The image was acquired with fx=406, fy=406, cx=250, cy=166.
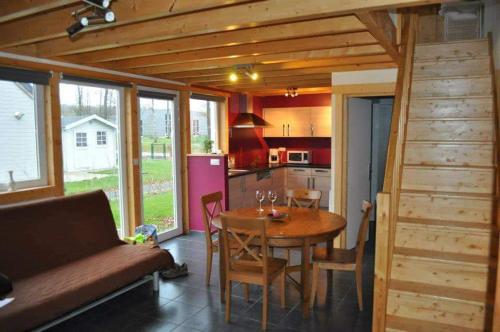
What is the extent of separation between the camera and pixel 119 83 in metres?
4.88

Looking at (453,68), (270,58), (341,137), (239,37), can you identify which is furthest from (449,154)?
(239,37)

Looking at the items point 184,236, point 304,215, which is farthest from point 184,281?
point 184,236

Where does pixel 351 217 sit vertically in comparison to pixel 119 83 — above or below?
below

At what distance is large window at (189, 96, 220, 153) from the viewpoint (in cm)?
647

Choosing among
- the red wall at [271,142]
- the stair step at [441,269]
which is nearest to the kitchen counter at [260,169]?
the red wall at [271,142]

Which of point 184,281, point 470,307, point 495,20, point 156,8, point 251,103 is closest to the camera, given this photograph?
point 156,8

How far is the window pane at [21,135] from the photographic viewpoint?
3.79 m

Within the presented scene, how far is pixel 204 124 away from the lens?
22.1 feet

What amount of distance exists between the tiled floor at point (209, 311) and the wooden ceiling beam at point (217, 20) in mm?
2270

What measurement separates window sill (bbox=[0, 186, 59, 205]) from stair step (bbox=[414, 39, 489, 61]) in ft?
14.1

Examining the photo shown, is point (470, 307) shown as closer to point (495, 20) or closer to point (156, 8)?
point (156, 8)

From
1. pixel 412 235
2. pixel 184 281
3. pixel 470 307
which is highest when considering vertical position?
pixel 412 235

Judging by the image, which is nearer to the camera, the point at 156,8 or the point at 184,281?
the point at 156,8

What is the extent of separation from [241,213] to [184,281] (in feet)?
3.15
